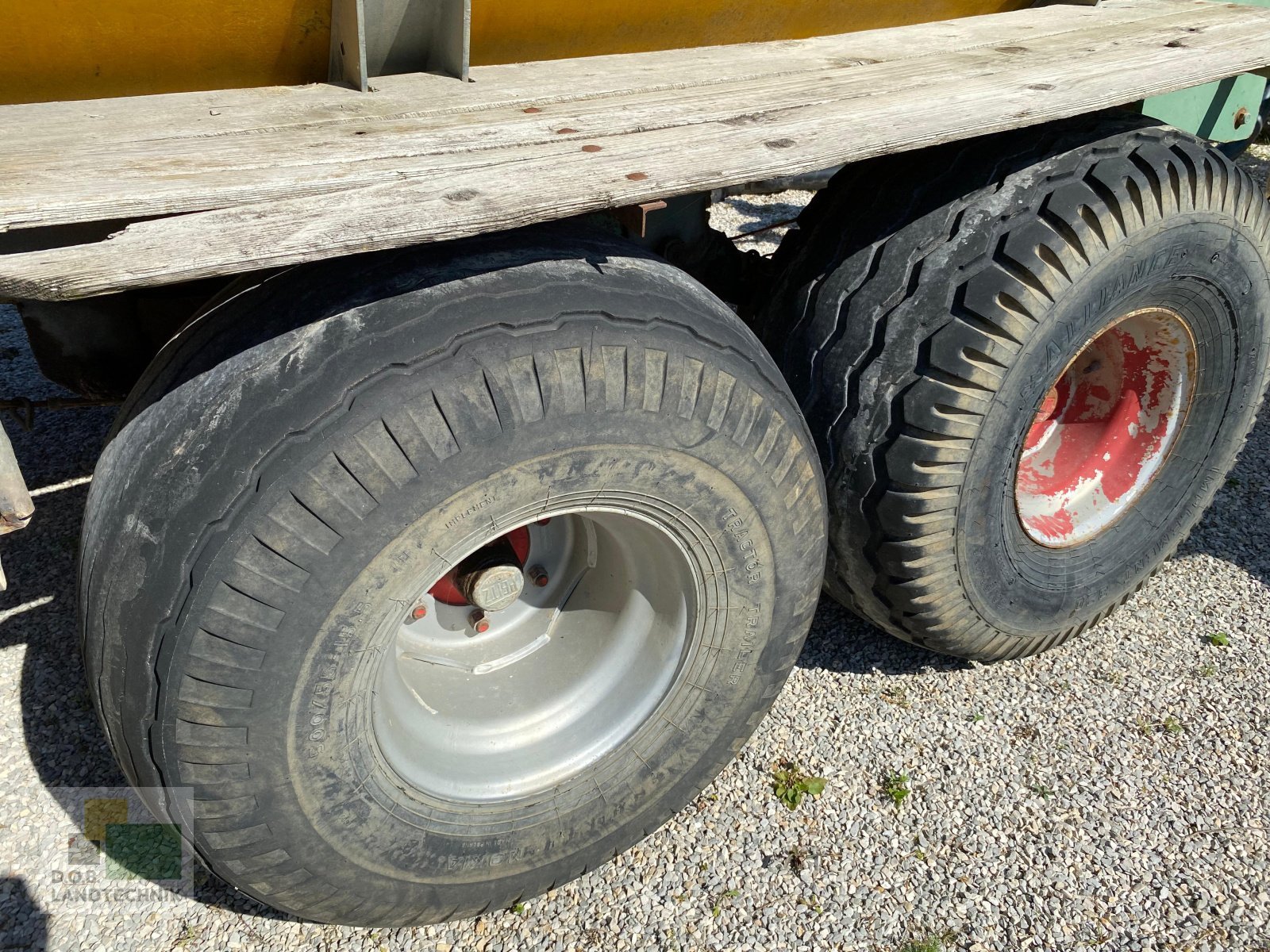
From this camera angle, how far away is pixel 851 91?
6.19 feet

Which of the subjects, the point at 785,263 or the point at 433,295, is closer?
the point at 433,295

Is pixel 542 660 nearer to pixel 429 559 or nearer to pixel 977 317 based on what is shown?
pixel 429 559

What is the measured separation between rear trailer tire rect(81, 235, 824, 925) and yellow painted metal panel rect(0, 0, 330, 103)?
0.42 m

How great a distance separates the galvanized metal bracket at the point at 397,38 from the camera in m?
1.71

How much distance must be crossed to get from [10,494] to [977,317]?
1853mm

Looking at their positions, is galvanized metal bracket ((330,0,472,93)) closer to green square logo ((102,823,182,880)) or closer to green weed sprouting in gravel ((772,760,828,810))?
green square logo ((102,823,182,880))

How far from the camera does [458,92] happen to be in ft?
5.83

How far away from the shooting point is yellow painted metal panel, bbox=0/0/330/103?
59.7 inches

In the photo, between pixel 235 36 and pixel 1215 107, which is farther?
pixel 1215 107

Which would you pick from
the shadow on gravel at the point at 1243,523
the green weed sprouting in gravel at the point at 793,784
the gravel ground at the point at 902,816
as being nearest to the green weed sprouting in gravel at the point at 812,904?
the gravel ground at the point at 902,816

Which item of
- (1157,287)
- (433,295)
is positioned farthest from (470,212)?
(1157,287)

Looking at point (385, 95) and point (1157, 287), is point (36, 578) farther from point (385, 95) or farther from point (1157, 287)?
point (1157, 287)

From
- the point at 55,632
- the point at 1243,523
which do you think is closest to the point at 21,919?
the point at 55,632

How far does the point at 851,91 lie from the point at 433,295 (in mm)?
929
